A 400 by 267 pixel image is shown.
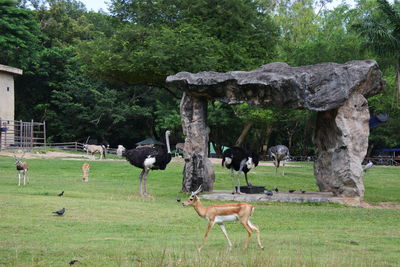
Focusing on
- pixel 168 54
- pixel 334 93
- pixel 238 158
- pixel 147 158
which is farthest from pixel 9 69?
pixel 334 93

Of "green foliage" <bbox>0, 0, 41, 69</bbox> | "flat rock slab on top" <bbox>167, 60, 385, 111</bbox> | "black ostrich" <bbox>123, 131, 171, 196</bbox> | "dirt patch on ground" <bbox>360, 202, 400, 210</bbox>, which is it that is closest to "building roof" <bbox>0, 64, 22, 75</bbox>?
"green foliage" <bbox>0, 0, 41, 69</bbox>

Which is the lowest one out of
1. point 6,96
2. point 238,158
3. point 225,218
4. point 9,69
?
point 225,218

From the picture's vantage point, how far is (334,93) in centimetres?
1884

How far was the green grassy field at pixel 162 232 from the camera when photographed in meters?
9.29

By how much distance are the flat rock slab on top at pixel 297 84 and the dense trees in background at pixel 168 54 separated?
Answer: 449 cm

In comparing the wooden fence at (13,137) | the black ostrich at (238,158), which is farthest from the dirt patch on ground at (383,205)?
the wooden fence at (13,137)

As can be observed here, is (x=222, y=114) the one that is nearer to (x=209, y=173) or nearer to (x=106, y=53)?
(x=106, y=53)

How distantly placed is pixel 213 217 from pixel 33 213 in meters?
6.56

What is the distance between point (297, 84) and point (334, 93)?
1.23 metres

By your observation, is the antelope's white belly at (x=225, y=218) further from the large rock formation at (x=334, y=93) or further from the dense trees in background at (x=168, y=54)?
the dense trees in background at (x=168, y=54)

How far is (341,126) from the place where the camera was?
1942 centimetres

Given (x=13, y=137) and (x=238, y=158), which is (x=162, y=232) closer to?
(x=238, y=158)

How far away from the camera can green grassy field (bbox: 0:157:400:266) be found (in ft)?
30.5

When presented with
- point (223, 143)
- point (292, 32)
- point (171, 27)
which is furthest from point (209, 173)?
point (223, 143)
